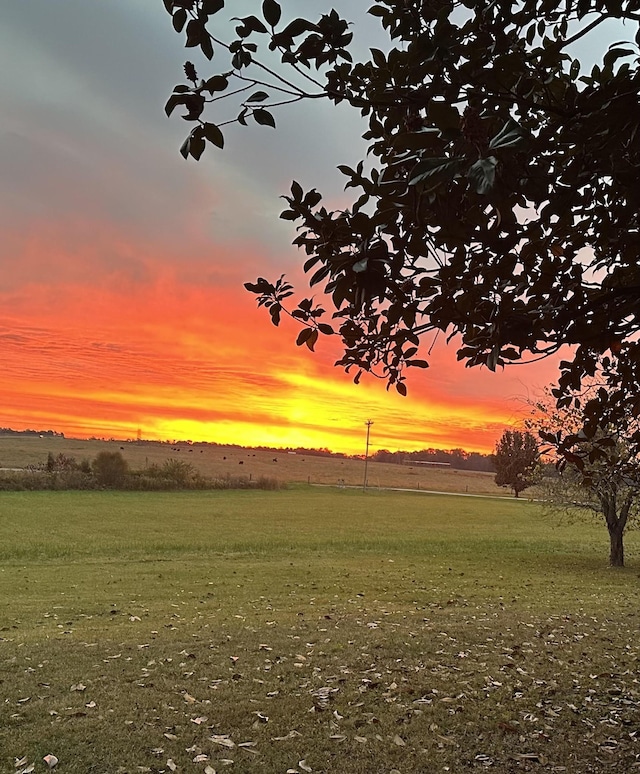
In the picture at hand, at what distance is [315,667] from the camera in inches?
246

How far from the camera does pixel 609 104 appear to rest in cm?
207

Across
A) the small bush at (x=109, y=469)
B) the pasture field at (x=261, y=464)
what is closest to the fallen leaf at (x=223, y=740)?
the small bush at (x=109, y=469)

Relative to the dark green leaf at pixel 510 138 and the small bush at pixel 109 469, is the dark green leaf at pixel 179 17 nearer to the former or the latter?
the dark green leaf at pixel 510 138

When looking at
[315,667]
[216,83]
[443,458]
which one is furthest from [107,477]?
[443,458]

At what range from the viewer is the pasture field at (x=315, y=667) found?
4238mm

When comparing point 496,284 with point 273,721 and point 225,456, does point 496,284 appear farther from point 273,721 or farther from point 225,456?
point 225,456

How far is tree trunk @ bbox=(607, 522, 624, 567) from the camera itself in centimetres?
1809

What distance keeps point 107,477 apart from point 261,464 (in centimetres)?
4227

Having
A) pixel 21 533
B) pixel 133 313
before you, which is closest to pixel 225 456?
pixel 21 533

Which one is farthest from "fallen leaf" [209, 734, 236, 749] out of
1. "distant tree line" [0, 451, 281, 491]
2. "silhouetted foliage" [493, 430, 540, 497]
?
"silhouetted foliage" [493, 430, 540, 497]

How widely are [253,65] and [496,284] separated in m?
1.70

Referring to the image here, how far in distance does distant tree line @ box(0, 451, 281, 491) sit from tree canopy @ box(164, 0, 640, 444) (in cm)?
4373

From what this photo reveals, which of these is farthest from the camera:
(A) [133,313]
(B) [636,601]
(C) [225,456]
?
(C) [225,456]

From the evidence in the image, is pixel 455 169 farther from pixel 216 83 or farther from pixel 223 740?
pixel 223 740
